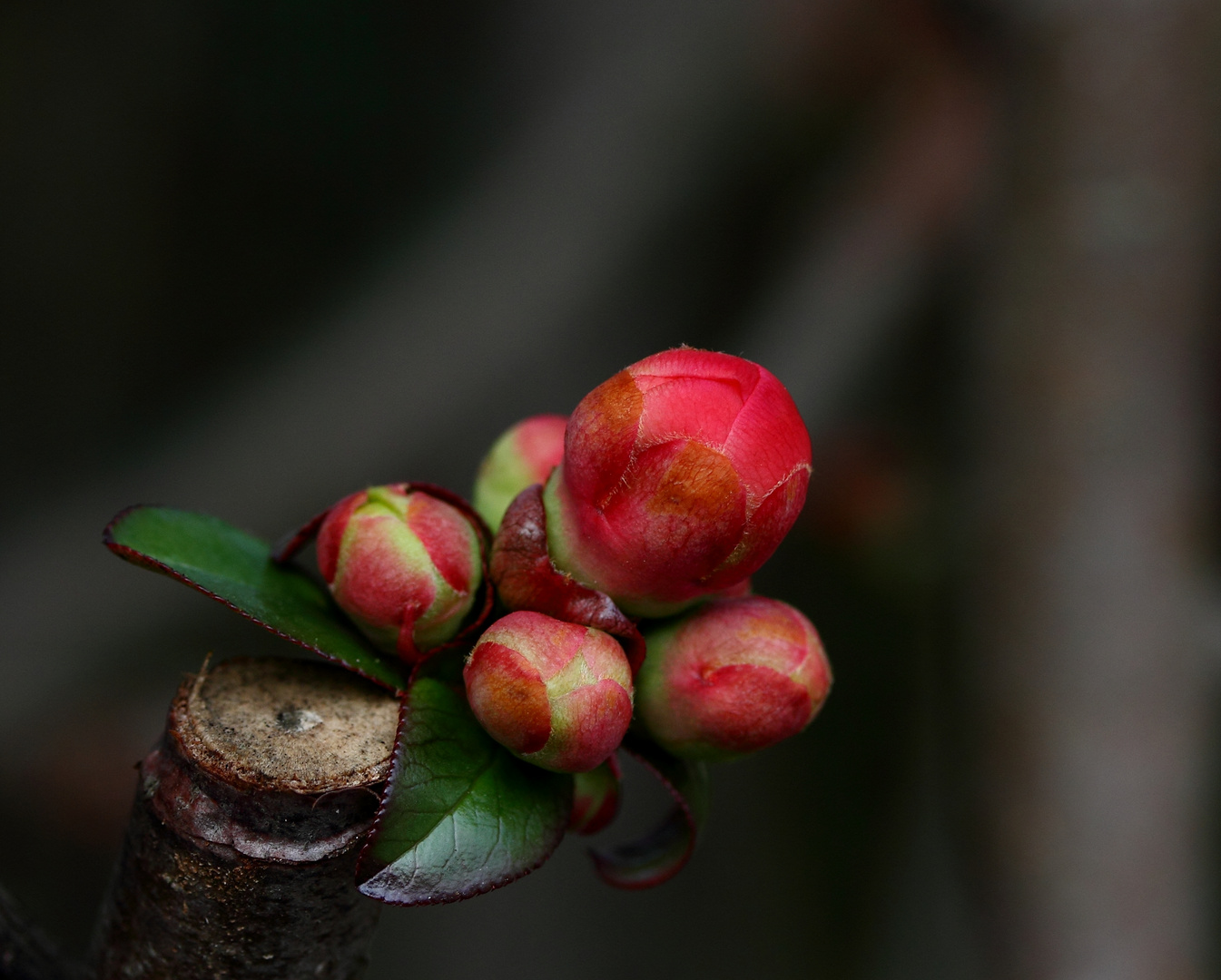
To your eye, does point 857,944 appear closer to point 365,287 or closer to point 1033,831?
point 1033,831

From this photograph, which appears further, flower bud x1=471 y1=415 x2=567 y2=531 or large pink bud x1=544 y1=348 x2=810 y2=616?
flower bud x1=471 y1=415 x2=567 y2=531

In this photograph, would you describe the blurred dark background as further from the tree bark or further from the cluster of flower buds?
the tree bark

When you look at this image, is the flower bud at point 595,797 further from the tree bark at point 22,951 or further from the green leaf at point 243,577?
the tree bark at point 22,951

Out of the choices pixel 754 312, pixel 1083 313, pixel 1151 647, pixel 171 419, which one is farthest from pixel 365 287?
pixel 1151 647

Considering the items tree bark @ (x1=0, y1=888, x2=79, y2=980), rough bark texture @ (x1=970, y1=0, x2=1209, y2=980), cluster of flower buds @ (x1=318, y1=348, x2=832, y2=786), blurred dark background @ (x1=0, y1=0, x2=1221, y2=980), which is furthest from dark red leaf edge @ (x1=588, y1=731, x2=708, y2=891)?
blurred dark background @ (x1=0, y1=0, x2=1221, y2=980)

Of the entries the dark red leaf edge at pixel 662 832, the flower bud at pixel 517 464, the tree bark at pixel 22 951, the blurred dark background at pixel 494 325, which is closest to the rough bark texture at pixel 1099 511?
the blurred dark background at pixel 494 325

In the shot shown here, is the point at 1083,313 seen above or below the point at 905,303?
above

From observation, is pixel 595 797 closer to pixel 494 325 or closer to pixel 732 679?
pixel 732 679
